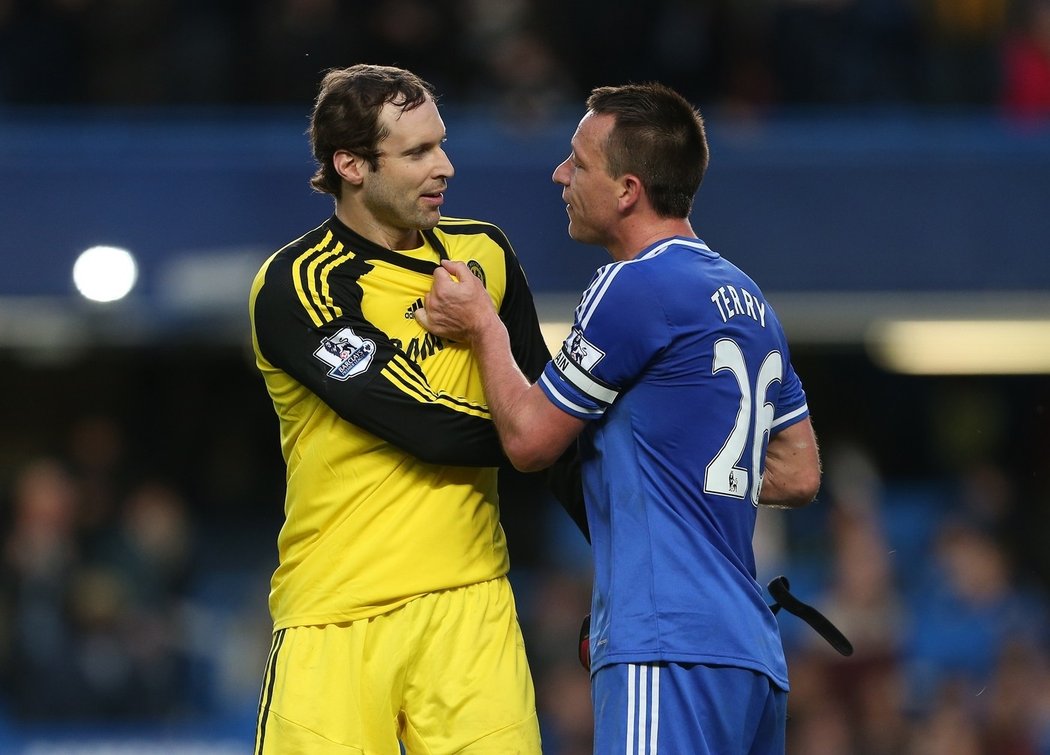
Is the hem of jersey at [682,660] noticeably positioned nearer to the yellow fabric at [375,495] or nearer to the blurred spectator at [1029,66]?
the yellow fabric at [375,495]

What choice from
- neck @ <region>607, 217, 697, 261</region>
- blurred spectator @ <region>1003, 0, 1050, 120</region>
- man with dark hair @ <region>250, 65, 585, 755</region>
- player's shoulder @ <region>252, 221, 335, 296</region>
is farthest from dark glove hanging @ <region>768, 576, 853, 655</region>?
blurred spectator @ <region>1003, 0, 1050, 120</region>

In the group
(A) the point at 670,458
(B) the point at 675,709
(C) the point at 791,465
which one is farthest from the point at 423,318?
(B) the point at 675,709

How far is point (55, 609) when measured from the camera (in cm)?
937

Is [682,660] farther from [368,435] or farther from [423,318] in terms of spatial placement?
[423,318]

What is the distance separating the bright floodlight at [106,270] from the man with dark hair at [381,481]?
5.95 meters

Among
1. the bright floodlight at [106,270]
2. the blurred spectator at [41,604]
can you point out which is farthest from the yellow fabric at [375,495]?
the bright floodlight at [106,270]

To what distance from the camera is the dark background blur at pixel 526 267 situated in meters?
Answer: 9.42

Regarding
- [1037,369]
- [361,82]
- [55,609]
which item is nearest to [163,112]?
[55,609]

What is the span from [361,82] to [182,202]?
19.5 ft

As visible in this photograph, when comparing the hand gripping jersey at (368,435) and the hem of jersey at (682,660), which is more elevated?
the hand gripping jersey at (368,435)

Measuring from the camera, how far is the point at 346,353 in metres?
3.87

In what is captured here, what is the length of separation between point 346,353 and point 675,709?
107 centimetres

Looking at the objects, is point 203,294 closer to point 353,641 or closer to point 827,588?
point 827,588

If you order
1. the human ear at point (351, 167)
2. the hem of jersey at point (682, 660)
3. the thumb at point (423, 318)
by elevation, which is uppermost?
the human ear at point (351, 167)
